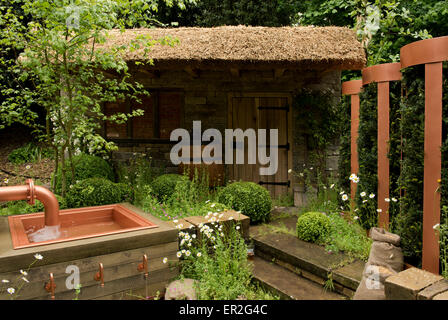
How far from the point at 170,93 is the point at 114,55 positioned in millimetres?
2531

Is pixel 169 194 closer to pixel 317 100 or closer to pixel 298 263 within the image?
pixel 298 263

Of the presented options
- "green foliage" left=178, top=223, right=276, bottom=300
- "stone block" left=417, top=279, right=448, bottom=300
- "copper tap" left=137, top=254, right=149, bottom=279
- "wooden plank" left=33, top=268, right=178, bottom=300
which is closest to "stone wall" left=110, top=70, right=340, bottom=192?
"green foliage" left=178, top=223, right=276, bottom=300

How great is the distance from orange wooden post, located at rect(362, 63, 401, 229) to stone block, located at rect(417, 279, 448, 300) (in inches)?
46.0

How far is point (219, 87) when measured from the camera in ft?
23.2

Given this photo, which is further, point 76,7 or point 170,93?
point 170,93

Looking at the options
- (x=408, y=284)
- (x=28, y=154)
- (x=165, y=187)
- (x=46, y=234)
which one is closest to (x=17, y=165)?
(x=28, y=154)

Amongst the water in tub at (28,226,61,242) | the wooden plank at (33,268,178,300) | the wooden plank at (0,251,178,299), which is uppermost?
the water in tub at (28,226,61,242)

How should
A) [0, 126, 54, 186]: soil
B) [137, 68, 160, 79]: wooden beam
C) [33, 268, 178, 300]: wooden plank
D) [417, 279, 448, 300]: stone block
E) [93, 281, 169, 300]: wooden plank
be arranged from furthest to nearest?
[0, 126, 54, 186]: soil
[137, 68, 160, 79]: wooden beam
[93, 281, 169, 300]: wooden plank
[33, 268, 178, 300]: wooden plank
[417, 279, 448, 300]: stone block

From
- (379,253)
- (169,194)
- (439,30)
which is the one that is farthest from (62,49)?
(439,30)

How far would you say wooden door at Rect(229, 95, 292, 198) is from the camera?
23.1ft

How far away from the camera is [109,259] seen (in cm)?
295

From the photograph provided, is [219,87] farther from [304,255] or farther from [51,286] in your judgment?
[51,286]

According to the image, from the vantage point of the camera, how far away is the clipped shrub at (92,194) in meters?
4.59

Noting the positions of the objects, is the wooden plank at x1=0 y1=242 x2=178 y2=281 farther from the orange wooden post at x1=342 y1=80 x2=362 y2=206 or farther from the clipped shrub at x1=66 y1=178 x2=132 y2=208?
the orange wooden post at x1=342 y1=80 x2=362 y2=206
